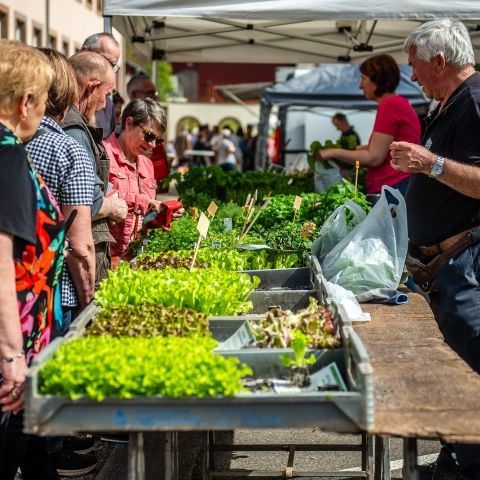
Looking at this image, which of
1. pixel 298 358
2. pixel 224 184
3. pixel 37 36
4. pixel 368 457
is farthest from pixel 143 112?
pixel 37 36

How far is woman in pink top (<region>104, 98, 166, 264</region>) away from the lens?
5.51m

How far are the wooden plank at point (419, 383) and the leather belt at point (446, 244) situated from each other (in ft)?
2.39

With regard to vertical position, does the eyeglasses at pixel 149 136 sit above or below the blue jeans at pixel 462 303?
above

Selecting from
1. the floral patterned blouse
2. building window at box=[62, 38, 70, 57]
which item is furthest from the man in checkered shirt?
building window at box=[62, 38, 70, 57]

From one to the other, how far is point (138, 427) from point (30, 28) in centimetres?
2249

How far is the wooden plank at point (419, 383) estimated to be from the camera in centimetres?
267

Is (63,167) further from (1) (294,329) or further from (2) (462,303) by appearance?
(2) (462,303)

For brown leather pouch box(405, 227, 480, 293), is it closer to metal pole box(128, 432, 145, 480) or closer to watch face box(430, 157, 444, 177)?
watch face box(430, 157, 444, 177)

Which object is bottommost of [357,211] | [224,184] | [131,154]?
[224,184]

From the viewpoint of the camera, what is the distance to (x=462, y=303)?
175 inches

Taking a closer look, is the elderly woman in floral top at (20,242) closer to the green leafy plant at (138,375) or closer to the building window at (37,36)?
the green leafy plant at (138,375)

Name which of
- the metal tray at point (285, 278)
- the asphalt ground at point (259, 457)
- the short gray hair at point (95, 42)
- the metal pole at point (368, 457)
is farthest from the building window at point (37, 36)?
the metal pole at point (368, 457)

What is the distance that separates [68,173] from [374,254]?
146cm

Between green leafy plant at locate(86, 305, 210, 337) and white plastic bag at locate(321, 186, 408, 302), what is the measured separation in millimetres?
1180
